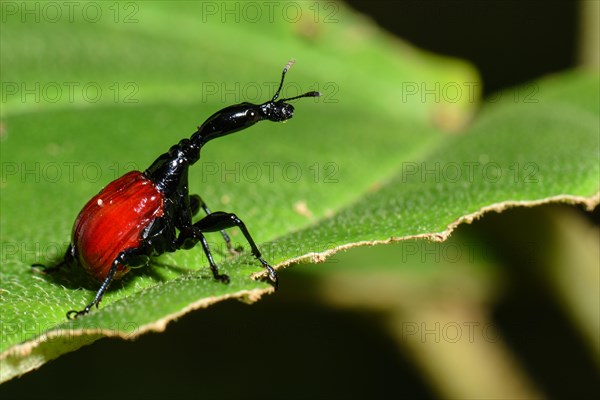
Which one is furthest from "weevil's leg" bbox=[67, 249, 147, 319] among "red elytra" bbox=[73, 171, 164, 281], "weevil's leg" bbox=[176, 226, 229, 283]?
"weevil's leg" bbox=[176, 226, 229, 283]

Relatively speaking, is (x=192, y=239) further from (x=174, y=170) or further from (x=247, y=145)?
(x=247, y=145)

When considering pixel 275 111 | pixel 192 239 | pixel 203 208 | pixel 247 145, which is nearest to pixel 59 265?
pixel 192 239

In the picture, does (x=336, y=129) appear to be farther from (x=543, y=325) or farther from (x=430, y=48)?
(x=430, y=48)

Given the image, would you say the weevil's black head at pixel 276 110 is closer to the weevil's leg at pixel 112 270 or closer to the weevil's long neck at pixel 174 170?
the weevil's long neck at pixel 174 170

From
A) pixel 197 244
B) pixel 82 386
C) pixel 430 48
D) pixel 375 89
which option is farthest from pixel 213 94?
pixel 430 48

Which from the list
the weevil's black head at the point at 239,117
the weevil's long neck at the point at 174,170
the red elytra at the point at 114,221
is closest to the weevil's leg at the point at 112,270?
the red elytra at the point at 114,221
